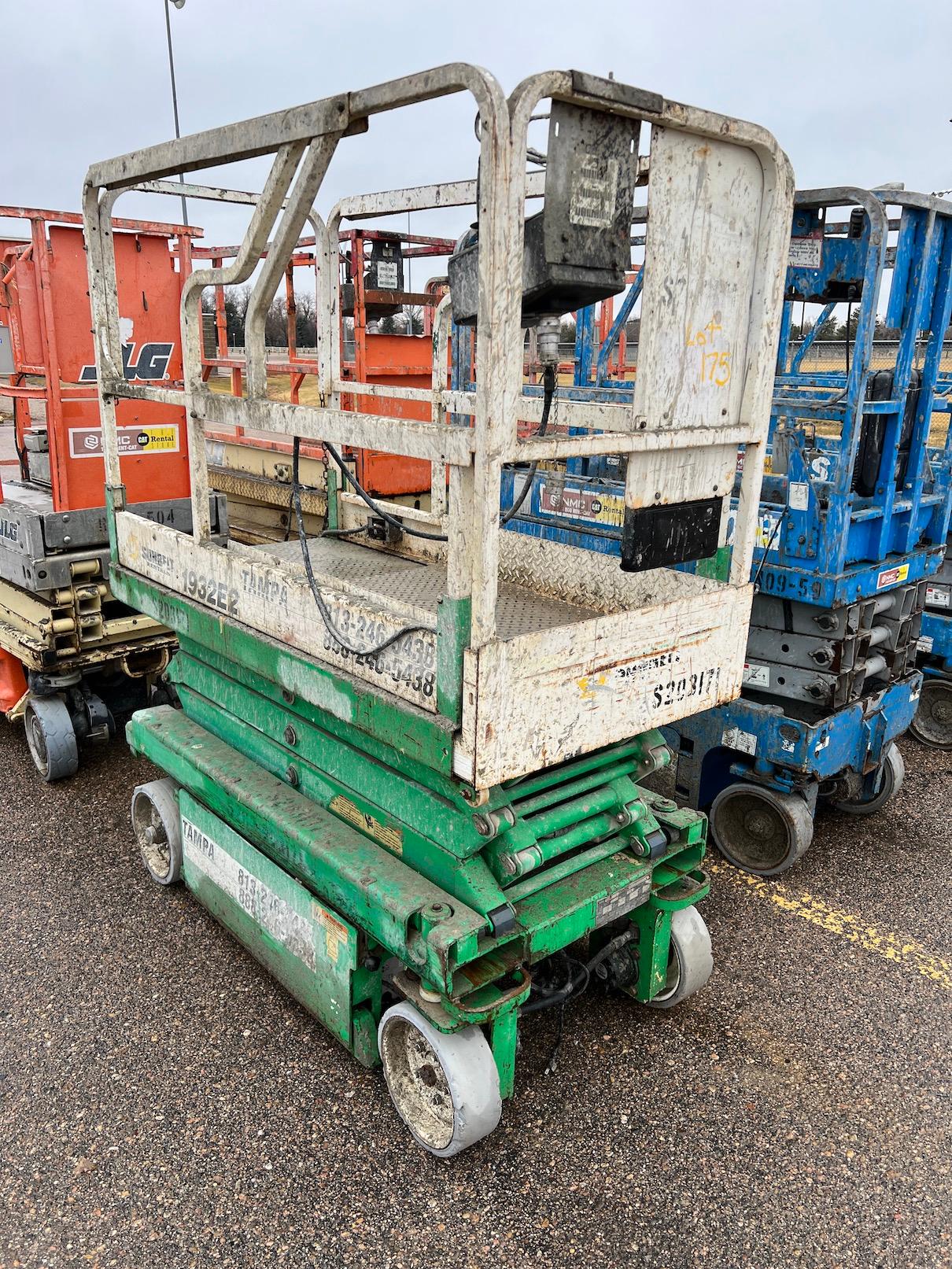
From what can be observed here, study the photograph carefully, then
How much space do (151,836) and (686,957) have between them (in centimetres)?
252

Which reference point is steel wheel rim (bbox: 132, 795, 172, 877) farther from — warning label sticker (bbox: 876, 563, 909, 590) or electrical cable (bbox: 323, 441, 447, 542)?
warning label sticker (bbox: 876, 563, 909, 590)

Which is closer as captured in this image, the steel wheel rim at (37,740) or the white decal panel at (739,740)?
the white decal panel at (739,740)

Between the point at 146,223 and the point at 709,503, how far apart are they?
424 centimetres

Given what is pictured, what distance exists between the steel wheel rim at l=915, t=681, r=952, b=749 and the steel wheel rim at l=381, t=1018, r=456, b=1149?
4.62 meters

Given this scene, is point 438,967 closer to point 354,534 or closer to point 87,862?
point 354,534

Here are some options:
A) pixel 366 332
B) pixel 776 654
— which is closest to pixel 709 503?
pixel 776 654

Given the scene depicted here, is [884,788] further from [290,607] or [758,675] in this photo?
[290,607]

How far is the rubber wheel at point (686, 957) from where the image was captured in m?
3.47

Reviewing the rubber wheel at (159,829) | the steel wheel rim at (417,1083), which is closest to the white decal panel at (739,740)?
the steel wheel rim at (417,1083)

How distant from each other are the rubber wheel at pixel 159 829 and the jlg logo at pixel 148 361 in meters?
2.67

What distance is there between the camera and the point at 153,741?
4133mm

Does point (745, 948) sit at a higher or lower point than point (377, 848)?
lower

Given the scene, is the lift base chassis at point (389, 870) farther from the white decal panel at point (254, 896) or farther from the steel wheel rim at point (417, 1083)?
the steel wheel rim at point (417, 1083)

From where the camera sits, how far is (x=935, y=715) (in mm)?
6289
